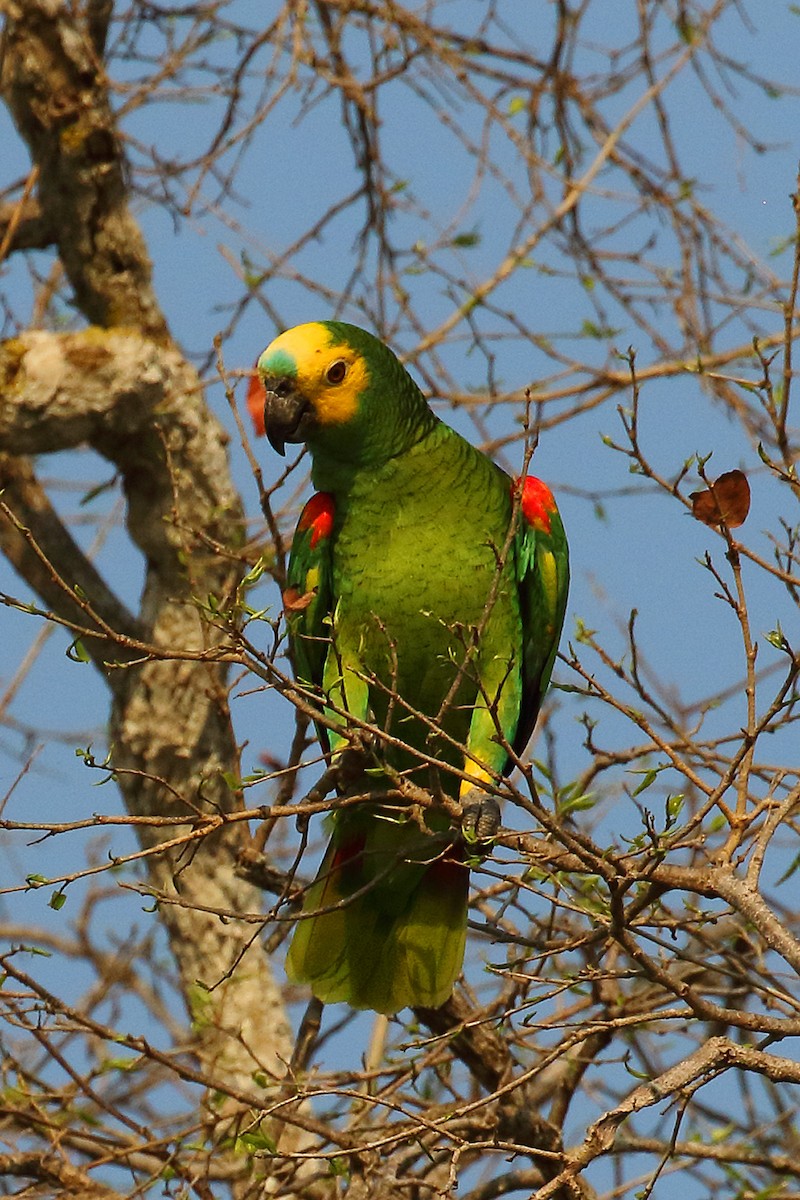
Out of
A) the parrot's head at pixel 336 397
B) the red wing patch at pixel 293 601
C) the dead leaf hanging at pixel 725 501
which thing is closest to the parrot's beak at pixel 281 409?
the parrot's head at pixel 336 397

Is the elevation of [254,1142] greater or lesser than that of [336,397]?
lesser

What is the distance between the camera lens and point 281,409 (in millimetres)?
3461

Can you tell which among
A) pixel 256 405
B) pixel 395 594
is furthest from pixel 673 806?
pixel 256 405

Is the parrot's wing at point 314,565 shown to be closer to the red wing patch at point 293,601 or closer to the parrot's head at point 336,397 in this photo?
the parrot's head at point 336,397

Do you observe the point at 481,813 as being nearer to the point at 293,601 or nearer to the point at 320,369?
the point at 293,601

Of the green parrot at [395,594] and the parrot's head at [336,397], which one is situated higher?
the parrot's head at [336,397]

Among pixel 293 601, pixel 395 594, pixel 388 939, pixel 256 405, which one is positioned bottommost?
pixel 388 939

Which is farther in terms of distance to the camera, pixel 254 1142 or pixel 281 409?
pixel 281 409

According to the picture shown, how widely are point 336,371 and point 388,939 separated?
1436mm

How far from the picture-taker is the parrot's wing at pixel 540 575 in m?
3.64

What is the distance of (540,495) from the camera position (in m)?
3.73

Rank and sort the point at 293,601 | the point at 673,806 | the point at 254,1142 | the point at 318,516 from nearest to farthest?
the point at 673,806
the point at 254,1142
the point at 293,601
the point at 318,516

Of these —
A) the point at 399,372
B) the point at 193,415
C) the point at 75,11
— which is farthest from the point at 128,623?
the point at 75,11

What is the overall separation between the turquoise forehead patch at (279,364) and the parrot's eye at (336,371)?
0.30 ft
